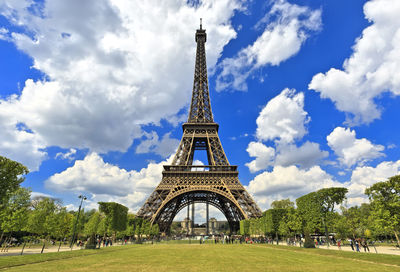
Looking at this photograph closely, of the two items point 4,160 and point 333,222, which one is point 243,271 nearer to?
point 4,160

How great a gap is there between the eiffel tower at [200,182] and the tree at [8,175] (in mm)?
27619

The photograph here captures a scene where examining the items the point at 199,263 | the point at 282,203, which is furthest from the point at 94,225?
the point at 282,203

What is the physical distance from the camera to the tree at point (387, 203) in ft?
65.6

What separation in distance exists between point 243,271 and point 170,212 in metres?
41.7

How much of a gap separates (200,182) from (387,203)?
3096 centimetres

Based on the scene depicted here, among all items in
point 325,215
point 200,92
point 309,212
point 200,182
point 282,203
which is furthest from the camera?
point 282,203

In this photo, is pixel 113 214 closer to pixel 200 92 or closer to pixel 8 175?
pixel 8 175

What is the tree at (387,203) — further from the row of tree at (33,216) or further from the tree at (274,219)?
the row of tree at (33,216)

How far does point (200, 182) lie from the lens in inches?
1796

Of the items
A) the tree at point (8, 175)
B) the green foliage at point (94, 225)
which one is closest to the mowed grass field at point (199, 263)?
the tree at point (8, 175)

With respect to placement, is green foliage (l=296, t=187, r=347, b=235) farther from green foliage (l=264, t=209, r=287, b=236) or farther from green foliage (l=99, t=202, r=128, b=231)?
green foliage (l=99, t=202, r=128, b=231)

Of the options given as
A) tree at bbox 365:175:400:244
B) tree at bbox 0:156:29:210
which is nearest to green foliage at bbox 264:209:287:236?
tree at bbox 365:175:400:244

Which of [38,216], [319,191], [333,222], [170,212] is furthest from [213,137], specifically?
[38,216]

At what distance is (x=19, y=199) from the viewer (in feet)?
131
